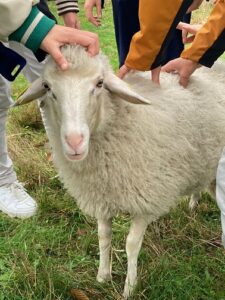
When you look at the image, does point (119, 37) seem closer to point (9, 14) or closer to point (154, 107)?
point (154, 107)

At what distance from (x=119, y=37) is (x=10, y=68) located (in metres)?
1.42

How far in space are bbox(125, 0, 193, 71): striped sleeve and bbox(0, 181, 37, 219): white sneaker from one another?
111 centimetres

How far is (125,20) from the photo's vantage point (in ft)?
9.28

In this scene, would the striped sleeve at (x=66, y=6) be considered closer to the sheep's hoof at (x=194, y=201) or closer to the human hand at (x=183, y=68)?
the human hand at (x=183, y=68)

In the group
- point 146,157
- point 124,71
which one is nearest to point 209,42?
point 124,71

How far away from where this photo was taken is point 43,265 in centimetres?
215

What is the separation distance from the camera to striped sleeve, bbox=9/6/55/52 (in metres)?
1.49

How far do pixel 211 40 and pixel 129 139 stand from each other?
52 cm

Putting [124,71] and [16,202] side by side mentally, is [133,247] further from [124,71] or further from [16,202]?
[16,202]

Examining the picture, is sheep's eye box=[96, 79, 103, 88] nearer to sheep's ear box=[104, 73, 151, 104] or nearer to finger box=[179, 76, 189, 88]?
sheep's ear box=[104, 73, 151, 104]

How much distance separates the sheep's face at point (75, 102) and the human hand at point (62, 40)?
0.23 feet

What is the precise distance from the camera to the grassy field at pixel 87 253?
2.05 meters

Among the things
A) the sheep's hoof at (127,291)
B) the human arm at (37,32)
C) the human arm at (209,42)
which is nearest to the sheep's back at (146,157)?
the human arm at (209,42)

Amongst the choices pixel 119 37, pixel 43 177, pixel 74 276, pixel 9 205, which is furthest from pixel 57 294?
pixel 119 37
